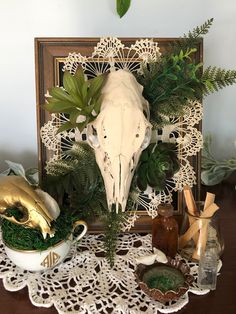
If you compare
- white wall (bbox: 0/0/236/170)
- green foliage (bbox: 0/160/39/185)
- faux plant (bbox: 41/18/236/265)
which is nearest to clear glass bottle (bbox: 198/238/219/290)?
faux plant (bbox: 41/18/236/265)

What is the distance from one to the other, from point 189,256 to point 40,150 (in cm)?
34

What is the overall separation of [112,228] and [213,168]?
331 mm

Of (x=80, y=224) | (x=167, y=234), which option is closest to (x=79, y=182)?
(x=80, y=224)

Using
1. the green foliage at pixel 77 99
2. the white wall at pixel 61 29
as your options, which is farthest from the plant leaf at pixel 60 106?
the white wall at pixel 61 29

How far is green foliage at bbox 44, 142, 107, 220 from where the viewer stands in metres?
0.85

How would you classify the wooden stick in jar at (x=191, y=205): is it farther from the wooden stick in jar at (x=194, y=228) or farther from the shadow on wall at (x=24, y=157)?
the shadow on wall at (x=24, y=157)

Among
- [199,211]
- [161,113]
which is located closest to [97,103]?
[161,113]

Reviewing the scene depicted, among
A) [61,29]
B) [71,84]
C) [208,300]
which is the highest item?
[61,29]

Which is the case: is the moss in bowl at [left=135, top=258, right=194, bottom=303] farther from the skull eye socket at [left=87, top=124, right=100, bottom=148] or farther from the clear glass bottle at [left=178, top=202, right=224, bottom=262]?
the skull eye socket at [left=87, top=124, right=100, bottom=148]

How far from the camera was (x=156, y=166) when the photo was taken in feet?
2.72

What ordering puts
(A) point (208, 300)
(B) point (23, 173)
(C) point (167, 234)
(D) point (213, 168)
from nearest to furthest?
(A) point (208, 300) → (C) point (167, 234) → (B) point (23, 173) → (D) point (213, 168)

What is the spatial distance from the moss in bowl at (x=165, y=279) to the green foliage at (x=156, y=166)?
0.14m

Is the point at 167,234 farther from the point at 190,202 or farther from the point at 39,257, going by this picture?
the point at 39,257

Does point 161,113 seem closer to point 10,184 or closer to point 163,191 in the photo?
point 163,191
